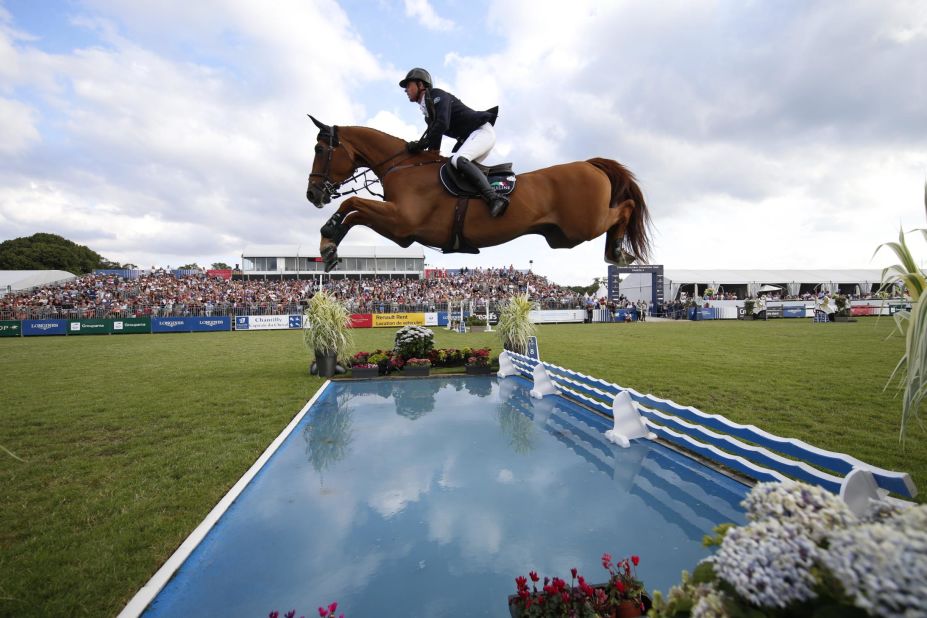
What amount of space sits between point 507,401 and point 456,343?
9910mm

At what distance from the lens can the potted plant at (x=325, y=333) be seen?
962 cm

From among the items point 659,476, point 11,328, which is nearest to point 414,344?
point 659,476

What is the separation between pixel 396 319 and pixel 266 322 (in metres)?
7.81

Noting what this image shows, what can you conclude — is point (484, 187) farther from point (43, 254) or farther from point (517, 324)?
point (43, 254)

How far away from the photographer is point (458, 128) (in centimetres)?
271

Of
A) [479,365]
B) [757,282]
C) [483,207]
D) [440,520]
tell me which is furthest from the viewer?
[757,282]

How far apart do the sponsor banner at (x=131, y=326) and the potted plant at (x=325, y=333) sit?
2094cm

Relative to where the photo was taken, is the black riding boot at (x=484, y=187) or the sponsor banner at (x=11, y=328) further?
the sponsor banner at (x=11, y=328)

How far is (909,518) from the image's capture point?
827 millimetres

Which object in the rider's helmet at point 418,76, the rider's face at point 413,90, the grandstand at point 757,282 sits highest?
the grandstand at point 757,282

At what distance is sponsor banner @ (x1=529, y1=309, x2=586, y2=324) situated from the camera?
2818 centimetres

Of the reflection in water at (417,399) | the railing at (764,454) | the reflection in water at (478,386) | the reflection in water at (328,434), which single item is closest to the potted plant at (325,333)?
the reflection in water at (417,399)

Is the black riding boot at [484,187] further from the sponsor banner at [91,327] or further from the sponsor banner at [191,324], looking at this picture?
the sponsor banner at [91,327]

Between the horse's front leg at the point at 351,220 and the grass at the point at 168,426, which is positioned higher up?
the horse's front leg at the point at 351,220
